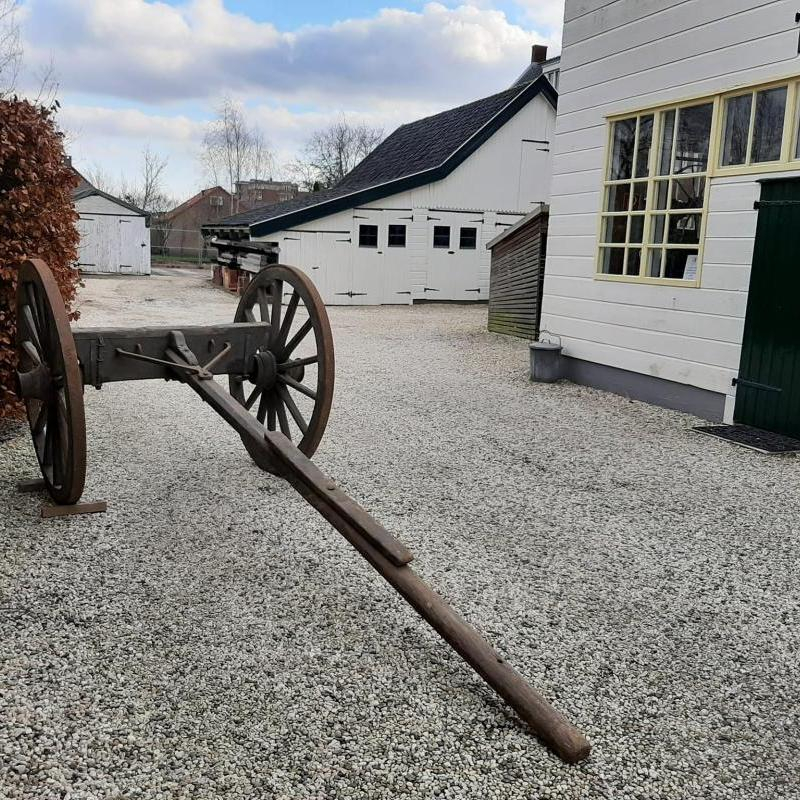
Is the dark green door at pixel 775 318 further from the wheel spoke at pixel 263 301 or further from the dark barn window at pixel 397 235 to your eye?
the dark barn window at pixel 397 235

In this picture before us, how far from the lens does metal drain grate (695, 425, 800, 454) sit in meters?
6.33

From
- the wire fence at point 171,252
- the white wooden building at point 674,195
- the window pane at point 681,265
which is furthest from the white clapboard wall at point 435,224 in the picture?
the wire fence at point 171,252

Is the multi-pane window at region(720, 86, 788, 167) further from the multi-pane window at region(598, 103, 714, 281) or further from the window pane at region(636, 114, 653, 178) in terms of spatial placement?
the window pane at region(636, 114, 653, 178)

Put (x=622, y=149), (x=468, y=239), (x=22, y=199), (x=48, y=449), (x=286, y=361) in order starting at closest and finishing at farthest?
(x=48, y=449), (x=286, y=361), (x=22, y=199), (x=622, y=149), (x=468, y=239)

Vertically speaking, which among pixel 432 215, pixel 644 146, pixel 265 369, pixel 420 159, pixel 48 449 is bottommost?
pixel 48 449

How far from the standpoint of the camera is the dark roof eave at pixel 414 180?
58.3 ft

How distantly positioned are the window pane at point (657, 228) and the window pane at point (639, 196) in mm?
254

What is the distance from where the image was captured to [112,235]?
88.3 ft

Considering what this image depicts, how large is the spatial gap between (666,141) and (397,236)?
11.6 m

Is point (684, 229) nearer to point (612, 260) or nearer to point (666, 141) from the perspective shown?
point (666, 141)

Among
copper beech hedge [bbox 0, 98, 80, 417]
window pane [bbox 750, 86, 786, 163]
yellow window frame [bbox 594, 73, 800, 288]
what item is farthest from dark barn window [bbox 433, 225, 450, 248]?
copper beech hedge [bbox 0, 98, 80, 417]

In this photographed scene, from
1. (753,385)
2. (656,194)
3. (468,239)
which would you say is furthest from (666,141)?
(468,239)

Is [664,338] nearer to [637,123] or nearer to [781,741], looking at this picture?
[637,123]

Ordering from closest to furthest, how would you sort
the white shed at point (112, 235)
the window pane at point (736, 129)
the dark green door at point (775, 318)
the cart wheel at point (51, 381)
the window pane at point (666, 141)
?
1. the cart wheel at point (51, 381)
2. the dark green door at point (775, 318)
3. the window pane at point (736, 129)
4. the window pane at point (666, 141)
5. the white shed at point (112, 235)
